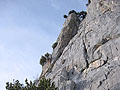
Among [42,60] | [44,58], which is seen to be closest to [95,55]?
[44,58]

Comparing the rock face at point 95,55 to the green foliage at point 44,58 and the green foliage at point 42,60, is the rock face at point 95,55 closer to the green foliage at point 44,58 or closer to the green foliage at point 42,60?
the green foliage at point 44,58

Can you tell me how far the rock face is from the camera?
1798cm

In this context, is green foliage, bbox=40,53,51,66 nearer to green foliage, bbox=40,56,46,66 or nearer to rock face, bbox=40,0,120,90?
green foliage, bbox=40,56,46,66

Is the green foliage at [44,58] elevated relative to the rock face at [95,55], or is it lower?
elevated

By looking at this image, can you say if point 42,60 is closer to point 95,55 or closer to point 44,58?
point 44,58

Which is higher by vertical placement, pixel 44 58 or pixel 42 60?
pixel 44 58

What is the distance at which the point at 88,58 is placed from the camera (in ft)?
74.8

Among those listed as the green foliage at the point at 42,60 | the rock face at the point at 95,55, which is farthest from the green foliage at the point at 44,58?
the rock face at the point at 95,55

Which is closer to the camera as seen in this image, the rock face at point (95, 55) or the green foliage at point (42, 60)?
the rock face at point (95, 55)

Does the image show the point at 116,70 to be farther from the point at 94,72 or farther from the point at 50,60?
the point at 50,60

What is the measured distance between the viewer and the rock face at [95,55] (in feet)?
59.0

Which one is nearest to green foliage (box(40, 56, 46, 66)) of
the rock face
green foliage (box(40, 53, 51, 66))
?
green foliage (box(40, 53, 51, 66))

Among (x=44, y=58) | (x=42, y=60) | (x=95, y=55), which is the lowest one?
(x=95, y=55)

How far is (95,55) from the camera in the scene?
2219 cm
